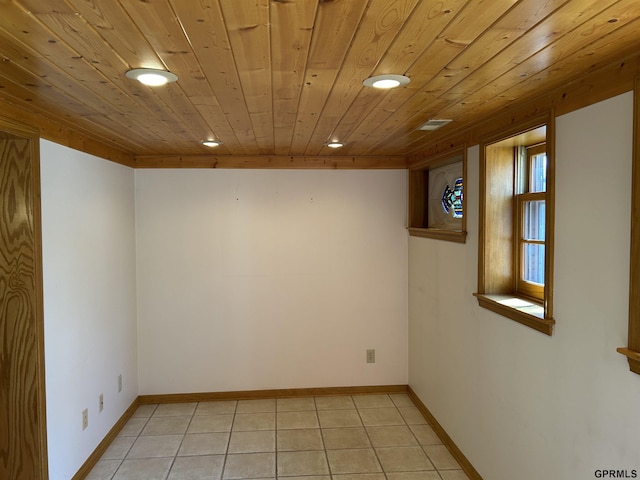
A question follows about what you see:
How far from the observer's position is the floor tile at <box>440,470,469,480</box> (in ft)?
9.21

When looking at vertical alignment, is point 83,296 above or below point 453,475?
above

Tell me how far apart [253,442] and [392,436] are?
42.6 inches

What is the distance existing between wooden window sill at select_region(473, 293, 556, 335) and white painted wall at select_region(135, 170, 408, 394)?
1.61m

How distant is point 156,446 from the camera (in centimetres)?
323

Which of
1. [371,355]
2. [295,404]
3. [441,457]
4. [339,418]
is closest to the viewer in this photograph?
[441,457]

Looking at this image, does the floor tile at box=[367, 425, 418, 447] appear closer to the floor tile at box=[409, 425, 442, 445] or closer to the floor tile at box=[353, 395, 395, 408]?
the floor tile at box=[409, 425, 442, 445]

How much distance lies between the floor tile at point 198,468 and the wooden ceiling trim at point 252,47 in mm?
2348

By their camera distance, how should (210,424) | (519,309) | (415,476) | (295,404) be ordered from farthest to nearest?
(295,404)
(210,424)
(415,476)
(519,309)

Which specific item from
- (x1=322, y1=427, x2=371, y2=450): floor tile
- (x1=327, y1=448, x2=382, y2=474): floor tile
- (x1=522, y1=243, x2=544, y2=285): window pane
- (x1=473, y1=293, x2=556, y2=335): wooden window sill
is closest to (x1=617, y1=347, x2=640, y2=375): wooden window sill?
(x1=473, y1=293, x2=556, y2=335): wooden window sill

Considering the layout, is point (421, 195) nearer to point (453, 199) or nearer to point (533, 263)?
point (453, 199)

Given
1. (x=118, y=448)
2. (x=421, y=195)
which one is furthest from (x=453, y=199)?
(x=118, y=448)

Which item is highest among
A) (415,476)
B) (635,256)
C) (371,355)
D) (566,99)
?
(566,99)

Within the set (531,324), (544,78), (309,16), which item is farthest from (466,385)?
(309,16)

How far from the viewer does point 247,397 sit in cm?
406
